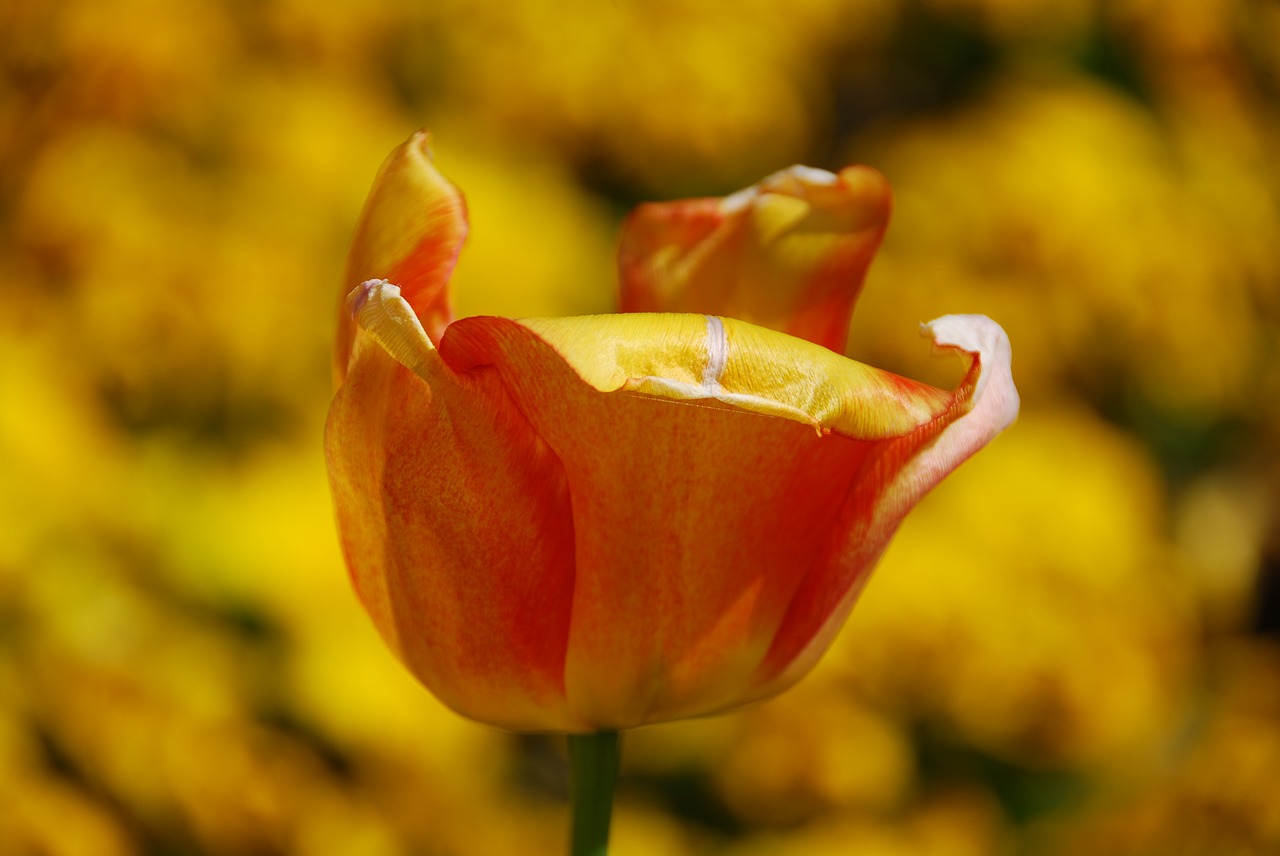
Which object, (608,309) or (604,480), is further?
(608,309)

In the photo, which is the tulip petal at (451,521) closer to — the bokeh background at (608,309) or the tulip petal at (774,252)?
the tulip petal at (774,252)

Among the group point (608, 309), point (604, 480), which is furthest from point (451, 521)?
point (608, 309)

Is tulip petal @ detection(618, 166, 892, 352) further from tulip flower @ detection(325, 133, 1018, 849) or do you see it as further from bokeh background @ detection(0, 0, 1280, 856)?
bokeh background @ detection(0, 0, 1280, 856)

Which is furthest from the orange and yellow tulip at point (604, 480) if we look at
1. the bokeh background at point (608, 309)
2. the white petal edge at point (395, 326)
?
the bokeh background at point (608, 309)

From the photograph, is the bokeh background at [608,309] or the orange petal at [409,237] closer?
the orange petal at [409,237]

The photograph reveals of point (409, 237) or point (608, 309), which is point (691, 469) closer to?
point (409, 237)

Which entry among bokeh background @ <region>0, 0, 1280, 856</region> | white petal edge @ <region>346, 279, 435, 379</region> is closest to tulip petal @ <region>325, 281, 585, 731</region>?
white petal edge @ <region>346, 279, 435, 379</region>

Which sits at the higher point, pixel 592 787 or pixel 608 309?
pixel 592 787
